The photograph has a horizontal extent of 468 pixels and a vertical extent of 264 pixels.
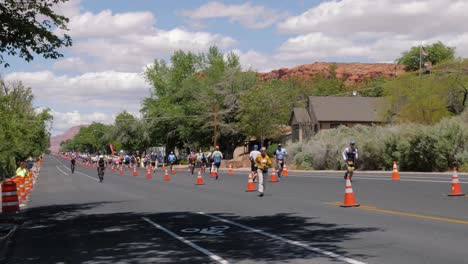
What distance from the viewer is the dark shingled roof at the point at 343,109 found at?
3051 inches

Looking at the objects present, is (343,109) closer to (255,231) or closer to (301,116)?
(301,116)

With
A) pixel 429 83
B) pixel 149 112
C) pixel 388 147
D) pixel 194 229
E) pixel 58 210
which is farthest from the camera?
pixel 149 112

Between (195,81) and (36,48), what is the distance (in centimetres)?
6853

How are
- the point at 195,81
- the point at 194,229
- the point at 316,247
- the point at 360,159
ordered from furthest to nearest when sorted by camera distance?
1. the point at 195,81
2. the point at 360,159
3. the point at 194,229
4. the point at 316,247

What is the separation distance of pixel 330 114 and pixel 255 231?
6691 centimetres

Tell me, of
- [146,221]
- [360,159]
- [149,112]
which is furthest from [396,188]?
[149,112]

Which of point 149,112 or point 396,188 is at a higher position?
point 149,112

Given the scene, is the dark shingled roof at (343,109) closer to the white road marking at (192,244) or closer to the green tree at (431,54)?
the green tree at (431,54)

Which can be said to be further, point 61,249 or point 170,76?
point 170,76

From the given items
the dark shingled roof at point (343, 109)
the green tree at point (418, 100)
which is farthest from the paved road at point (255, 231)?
the dark shingled roof at point (343, 109)

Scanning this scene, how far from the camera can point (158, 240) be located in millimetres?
11203

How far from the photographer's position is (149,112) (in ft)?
Result: 295

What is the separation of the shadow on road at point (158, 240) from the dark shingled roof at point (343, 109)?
63209 millimetres

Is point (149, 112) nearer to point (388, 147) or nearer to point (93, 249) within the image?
point (388, 147)
